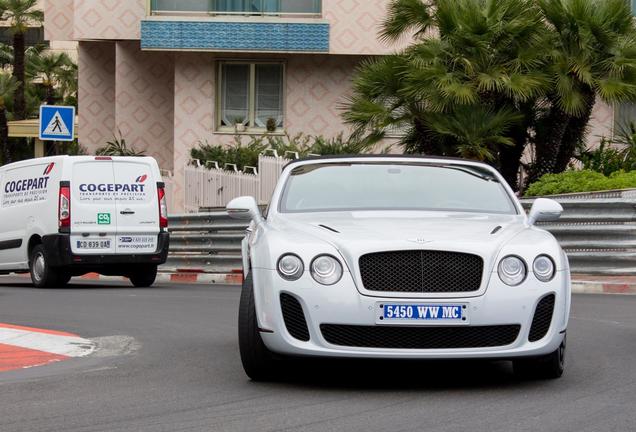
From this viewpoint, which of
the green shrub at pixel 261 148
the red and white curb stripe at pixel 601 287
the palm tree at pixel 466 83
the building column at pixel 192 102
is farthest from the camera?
the building column at pixel 192 102

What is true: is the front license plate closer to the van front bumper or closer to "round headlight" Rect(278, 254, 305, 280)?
"round headlight" Rect(278, 254, 305, 280)

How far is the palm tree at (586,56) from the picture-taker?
22.5m

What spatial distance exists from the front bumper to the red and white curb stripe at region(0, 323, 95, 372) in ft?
7.50

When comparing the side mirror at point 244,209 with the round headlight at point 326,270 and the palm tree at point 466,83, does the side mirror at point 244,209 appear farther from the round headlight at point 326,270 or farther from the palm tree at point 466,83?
the palm tree at point 466,83

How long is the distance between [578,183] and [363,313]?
47.8 ft

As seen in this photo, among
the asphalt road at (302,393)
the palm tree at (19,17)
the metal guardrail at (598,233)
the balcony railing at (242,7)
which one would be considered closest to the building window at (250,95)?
the balcony railing at (242,7)

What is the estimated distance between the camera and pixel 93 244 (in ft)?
63.5

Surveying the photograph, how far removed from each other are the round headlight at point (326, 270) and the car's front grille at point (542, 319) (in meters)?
1.15

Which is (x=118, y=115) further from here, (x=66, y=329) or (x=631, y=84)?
(x=66, y=329)

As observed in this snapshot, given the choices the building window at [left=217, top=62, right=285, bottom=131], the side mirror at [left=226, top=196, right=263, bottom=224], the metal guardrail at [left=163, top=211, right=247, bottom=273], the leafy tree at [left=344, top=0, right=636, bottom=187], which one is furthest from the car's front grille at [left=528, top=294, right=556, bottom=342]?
the building window at [left=217, top=62, right=285, bottom=131]

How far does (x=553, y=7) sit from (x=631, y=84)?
1880 millimetres

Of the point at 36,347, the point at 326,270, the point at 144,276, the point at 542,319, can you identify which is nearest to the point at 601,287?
the point at 144,276

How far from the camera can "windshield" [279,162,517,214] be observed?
9.17 metres

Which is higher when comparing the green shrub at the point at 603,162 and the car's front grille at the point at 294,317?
the green shrub at the point at 603,162
